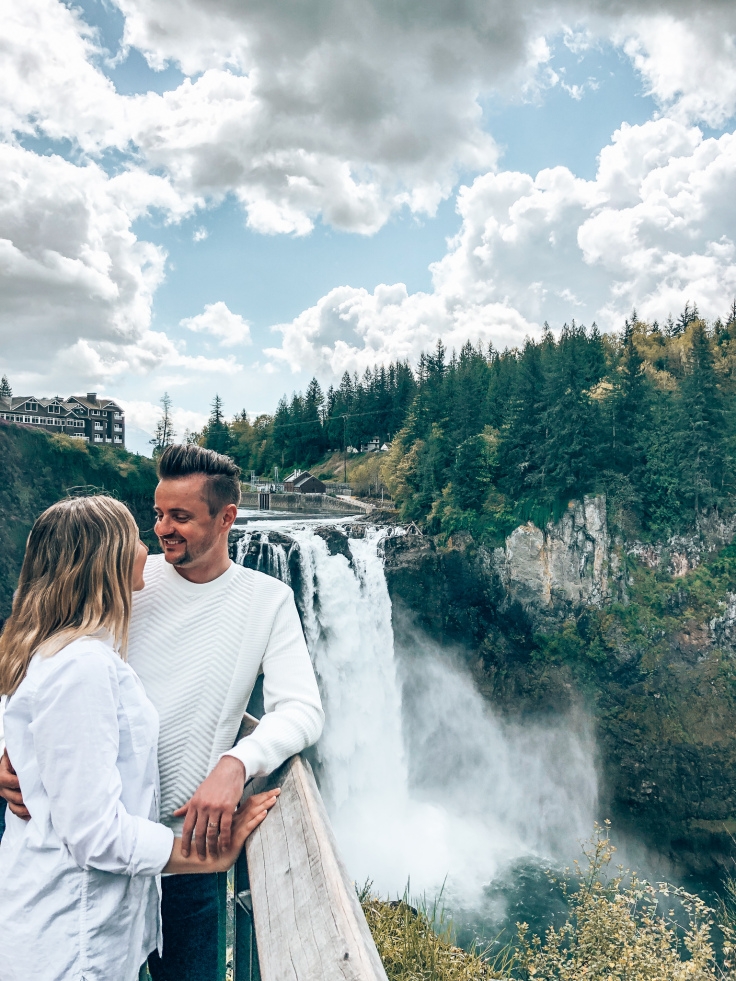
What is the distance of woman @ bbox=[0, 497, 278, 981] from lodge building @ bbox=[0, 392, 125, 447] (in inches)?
1296

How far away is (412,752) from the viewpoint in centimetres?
2120

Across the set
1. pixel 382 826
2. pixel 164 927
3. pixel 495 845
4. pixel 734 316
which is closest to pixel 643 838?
pixel 495 845

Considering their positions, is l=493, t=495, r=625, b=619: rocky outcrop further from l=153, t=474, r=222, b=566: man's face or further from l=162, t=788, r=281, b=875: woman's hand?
l=162, t=788, r=281, b=875: woman's hand

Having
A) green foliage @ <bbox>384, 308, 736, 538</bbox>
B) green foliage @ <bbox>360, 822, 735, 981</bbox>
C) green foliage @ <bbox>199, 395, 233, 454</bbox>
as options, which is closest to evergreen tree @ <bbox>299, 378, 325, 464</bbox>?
green foliage @ <bbox>199, 395, 233, 454</bbox>

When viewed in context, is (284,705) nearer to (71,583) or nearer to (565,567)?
(71,583)

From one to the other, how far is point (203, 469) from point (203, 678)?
0.69 meters

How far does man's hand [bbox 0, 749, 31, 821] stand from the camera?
140 cm

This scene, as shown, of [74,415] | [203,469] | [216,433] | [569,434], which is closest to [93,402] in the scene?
[74,415]

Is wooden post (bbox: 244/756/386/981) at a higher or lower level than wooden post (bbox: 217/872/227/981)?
higher

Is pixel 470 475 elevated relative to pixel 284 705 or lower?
elevated

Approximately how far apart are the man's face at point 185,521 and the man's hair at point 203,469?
0.06ft

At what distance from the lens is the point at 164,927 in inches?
69.1

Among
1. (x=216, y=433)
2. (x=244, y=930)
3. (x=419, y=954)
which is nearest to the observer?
(x=244, y=930)

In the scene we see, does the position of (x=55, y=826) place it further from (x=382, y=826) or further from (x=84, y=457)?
(x=84, y=457)
